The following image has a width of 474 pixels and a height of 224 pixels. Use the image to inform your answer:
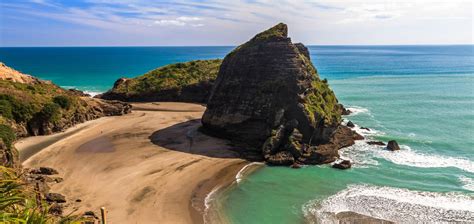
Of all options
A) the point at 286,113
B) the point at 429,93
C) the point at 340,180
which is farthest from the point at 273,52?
the point at 429,93

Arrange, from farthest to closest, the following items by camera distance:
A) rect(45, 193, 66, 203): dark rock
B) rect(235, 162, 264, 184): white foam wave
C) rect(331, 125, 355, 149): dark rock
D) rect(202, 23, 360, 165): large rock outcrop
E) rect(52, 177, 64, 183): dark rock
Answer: rect(331, 125, 355, 149): dark rock → rect(202, 23, 360, 165): large rock outcrop → rect(235, 162, 264, 184): white foam wave → rect(52, 177, 64, 183): dark rock → rect(45, 193, 66, 203): dark rock

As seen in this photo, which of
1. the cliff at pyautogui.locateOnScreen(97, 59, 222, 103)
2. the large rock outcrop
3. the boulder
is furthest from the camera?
the cliff at pyautogui.locateOnScreen(97, 59, 222, 103)

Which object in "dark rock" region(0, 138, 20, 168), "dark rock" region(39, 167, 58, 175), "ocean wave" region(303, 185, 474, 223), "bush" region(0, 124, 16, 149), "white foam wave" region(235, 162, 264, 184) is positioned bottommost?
"ocean wave" region(303, 185, 474, 223)

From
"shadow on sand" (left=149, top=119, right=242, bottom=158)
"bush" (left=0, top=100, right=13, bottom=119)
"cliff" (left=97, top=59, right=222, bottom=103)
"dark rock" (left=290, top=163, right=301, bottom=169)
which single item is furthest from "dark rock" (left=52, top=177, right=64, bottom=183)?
"cliff" (left=97, top=59, right=222, bottom=103)

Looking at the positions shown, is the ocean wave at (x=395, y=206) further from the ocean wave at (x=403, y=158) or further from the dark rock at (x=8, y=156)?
the dark rock at (x=8, y=156)

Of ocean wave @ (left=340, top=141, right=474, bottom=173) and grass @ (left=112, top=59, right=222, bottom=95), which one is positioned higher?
grass @ (left=112, top=59, right=222, bottom=95)

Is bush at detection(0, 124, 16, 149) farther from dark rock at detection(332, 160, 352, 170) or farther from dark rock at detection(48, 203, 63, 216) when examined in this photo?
dark rock at detection(332, 160, 352, 170)

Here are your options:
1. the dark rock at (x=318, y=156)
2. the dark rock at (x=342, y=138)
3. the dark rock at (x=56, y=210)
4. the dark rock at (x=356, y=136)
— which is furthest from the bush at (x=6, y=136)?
the dark rock at (x=356, y=136)

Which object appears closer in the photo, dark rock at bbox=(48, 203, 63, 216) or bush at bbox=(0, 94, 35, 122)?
dark rock at bbox=(48, 203, 63, 216)
